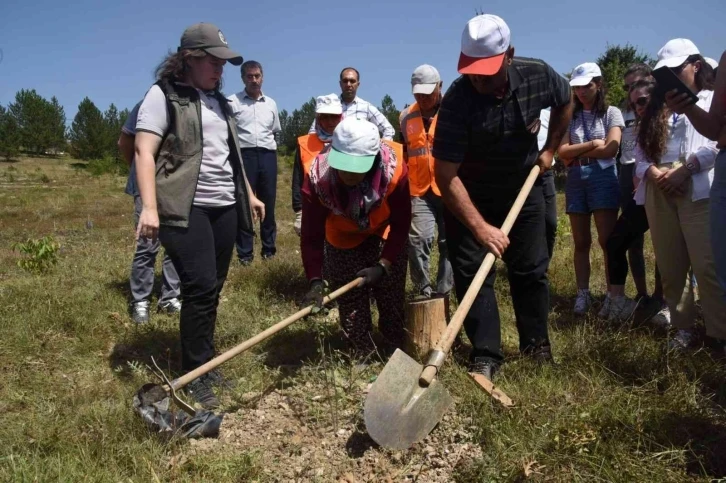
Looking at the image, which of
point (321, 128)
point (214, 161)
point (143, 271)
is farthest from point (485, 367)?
point (143, 271)

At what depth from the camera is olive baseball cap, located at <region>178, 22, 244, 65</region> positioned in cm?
A: 293

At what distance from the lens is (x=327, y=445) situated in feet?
8.84

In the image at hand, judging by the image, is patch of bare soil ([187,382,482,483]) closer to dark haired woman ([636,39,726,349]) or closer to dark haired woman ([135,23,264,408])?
dark haired woman ([135,23,264,408])

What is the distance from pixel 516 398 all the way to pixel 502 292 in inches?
90.6

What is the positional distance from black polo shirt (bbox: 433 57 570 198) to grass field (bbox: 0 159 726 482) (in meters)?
1.11

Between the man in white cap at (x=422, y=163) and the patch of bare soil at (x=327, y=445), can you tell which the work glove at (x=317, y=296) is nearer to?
the patch of bare soil at (x=327, y=445)

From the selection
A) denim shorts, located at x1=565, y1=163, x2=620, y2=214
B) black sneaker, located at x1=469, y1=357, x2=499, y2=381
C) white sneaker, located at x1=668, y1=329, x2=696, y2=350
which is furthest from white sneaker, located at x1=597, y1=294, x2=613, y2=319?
black sneaker, located at x1=469, y1=357, x2=499, y2=381

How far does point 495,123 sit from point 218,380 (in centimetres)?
215

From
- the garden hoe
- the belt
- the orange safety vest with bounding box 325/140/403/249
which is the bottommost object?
the garden hoe

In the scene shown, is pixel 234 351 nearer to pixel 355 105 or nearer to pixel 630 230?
pixel 630 230

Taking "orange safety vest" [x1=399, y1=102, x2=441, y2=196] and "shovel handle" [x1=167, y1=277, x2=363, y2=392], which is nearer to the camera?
"shovel handle" [x1=167, y1=277, x2=363, y2=392]

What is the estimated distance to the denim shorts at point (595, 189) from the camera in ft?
14.1

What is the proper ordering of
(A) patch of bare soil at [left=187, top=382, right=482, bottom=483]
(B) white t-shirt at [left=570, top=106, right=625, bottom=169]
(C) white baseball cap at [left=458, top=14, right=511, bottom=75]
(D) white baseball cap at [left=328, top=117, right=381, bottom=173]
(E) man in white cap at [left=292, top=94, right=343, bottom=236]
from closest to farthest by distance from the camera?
(A) patch of bare soil at [left=187, top=382, right=482, bottom=483], (C) white baseball cap at [left=458, top=14, right=511, bottom=75], (D) white baseball cap at [left=328, top=117, right=381, bottom=173], (B) white t-shirt at [left=570, top=106, right=625, bottom=169], (E) man in white cap at [left=292, top=94, right=343, bottom=236]

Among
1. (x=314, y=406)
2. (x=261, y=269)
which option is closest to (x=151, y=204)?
(x=314, y=406)
